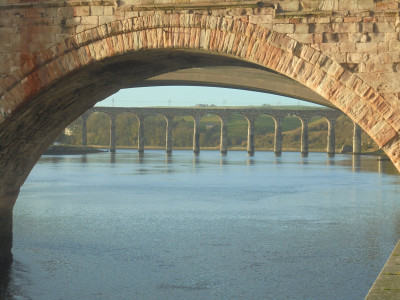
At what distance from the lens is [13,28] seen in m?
11.0

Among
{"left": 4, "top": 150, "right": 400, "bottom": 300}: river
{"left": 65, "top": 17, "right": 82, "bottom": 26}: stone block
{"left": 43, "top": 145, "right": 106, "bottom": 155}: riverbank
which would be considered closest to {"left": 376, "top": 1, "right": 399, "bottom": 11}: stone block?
{"left": 65, "top": 17, "right": 82, "bottom": 26}: stone block

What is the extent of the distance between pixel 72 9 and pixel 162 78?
497 inches

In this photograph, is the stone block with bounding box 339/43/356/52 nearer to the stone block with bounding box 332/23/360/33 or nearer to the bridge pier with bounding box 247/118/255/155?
the stone block with bounding box 332/23/360/33

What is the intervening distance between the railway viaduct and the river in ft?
10.5

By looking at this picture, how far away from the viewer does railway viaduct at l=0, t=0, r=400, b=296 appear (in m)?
9.00

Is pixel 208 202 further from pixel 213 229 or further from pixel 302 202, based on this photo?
pixel 213 229

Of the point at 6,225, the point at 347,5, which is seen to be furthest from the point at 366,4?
the point at 6,225

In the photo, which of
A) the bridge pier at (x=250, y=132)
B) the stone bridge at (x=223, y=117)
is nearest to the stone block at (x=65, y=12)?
the stone bridge at (x=223, y=117)

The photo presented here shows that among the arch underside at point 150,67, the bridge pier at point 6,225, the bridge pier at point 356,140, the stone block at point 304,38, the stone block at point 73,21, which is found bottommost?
the bridge pier at point 356,140

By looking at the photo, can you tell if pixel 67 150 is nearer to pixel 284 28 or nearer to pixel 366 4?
pixel 284 28

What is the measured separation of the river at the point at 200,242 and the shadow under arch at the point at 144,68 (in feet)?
8.88

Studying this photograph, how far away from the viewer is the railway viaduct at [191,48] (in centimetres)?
900

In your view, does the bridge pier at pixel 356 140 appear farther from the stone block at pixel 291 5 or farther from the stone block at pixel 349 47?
the stone block at pixel 349 47

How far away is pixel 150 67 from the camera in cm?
1255
